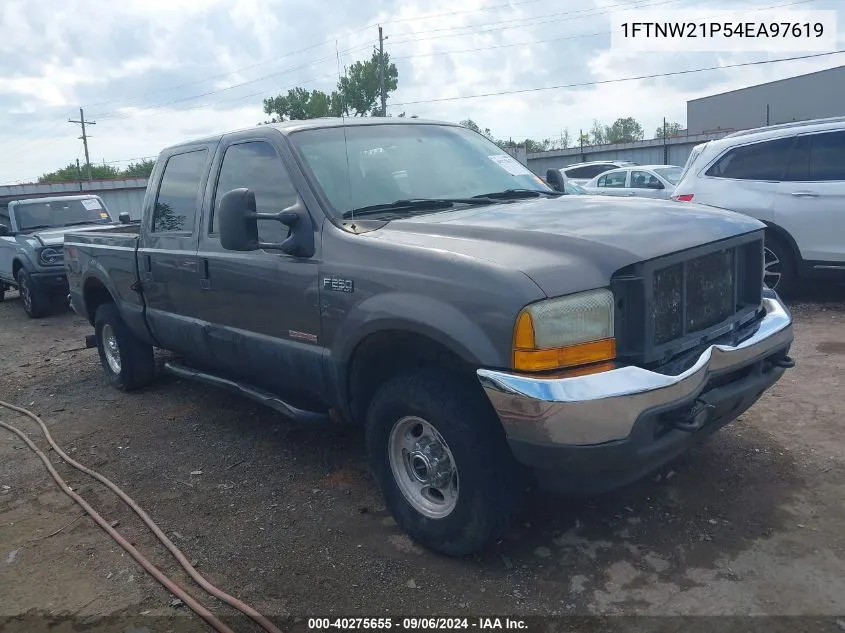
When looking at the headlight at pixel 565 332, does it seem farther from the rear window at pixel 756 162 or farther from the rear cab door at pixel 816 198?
the rear window at pixel 756 162

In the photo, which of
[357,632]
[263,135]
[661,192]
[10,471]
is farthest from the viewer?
[661,192]

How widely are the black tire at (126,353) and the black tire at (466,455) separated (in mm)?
3663

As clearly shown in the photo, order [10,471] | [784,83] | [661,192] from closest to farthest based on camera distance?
1. [10,471]
2. [661,192]
3. [784,83]

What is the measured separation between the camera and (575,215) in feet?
11.4

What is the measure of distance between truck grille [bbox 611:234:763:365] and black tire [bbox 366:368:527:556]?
0.63 m

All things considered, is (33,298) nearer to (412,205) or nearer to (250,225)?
(250,225)

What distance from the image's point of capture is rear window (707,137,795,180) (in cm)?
761

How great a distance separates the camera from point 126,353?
6.15m

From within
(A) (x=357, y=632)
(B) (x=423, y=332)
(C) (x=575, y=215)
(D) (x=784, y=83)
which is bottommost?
(A) (x=357, y=632)

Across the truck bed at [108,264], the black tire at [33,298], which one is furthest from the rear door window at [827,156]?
the black tire at [33,298]

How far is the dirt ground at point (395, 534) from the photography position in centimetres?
297

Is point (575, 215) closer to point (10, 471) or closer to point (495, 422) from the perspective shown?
point (495, 422)

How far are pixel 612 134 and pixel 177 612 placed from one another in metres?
63.2

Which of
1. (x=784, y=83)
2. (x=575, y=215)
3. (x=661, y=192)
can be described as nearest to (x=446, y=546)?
(x=575, y=215)
